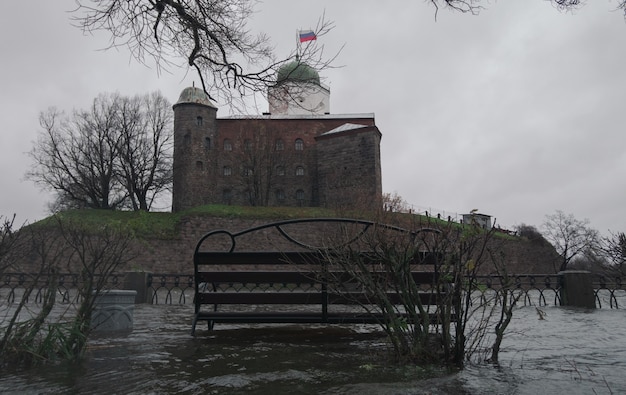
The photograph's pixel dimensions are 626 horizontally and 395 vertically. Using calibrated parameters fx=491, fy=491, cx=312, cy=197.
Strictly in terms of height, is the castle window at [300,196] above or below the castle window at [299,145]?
below

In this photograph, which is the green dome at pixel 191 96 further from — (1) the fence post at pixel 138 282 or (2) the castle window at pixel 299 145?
(1) the fence post at pixel 138 282

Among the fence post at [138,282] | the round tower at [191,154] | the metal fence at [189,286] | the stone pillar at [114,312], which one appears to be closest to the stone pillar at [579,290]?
the metal fence at [189,286]

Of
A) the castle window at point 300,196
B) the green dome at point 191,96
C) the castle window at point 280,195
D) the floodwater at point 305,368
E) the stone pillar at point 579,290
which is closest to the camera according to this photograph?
the floodwater at point 305,368

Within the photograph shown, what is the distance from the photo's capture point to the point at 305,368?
11.1 feet

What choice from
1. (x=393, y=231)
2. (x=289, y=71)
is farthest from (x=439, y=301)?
(x=289, y=71)

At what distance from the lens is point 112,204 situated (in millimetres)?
38156

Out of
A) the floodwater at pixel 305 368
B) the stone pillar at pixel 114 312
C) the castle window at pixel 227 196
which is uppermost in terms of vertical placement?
the castle window at pixel 227 196

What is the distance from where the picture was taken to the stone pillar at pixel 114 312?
5581mm

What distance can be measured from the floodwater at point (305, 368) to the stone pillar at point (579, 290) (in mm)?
4810

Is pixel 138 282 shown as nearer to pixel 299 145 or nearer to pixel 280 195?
pixel 280 195

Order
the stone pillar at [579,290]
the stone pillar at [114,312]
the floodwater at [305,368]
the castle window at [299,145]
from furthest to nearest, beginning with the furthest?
1. the castle window at [299,145]
2. the stone pillar at [579,290]
3. the stone pillar at [114,312]
4. the floodwater at [305,368]

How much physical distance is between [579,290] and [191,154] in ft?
102

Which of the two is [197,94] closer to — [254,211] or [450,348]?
[254,211]

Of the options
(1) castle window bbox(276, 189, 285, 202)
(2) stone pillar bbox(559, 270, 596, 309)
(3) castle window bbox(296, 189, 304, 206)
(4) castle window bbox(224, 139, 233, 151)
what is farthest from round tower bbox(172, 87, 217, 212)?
(2) stone pillar bbox(559, 270, 596, 309)
